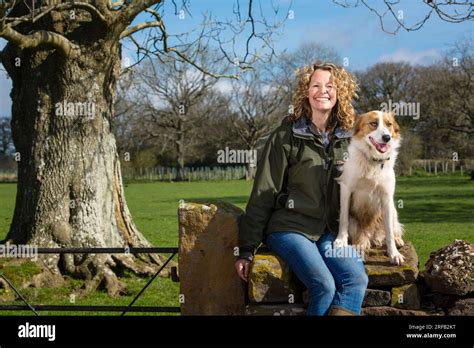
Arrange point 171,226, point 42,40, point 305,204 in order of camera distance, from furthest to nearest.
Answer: point 171,226 < point 42,40 < point 305,204

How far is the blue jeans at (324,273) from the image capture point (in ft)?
15.5

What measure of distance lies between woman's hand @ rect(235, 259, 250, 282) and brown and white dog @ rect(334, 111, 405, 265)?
0.72 m

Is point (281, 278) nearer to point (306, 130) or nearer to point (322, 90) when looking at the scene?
point (306, 130)

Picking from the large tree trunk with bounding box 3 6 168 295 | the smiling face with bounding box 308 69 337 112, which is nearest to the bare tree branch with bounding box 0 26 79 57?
the large tree trunk with bounding box 3 6 168 295

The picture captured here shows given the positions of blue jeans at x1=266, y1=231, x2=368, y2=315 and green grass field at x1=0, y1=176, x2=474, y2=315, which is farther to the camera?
green grass field at x1=0, y1=176, x2=474, y2=315

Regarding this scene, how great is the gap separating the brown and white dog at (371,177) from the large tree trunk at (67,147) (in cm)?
610

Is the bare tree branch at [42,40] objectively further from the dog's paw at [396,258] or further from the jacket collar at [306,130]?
the dog's paw at [396,258]

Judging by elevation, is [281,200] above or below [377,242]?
above

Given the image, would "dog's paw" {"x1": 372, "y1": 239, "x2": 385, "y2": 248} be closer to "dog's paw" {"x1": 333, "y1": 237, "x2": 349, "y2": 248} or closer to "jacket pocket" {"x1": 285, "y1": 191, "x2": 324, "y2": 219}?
"dog's paw" {"x1": 333, "y1": 237, "x2": 349, "y2": 248}

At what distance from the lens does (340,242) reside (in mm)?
A: 5098

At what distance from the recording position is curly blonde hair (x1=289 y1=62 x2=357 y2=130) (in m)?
5.19

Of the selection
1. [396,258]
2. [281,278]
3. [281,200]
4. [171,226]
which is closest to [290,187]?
[281,200]

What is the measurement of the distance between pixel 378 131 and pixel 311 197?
0.74m
